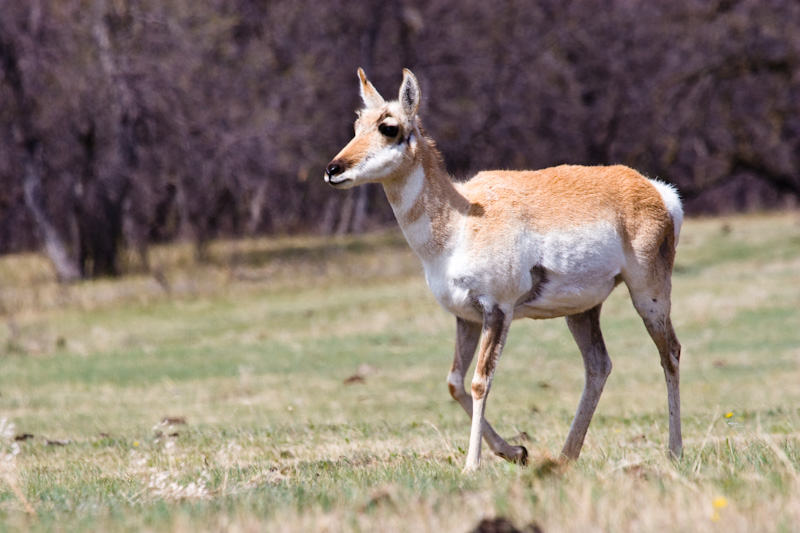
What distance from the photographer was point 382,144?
22.6 feet

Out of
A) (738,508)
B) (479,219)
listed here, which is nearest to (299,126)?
(479,219)

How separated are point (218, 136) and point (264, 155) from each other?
179 centimetres

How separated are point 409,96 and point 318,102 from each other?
97.6ft

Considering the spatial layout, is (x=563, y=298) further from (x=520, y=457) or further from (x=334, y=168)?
(x=334, y=168)

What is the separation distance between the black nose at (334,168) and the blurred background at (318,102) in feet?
67.1

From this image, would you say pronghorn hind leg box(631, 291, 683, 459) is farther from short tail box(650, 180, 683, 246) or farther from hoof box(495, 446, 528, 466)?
hoof box(495, 446, 528, 466)

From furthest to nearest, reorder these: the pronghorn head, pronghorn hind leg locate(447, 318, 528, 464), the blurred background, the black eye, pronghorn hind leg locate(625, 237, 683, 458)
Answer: the blurred background < pronghorn hind leg locate(625, 237, 683, 458) < pronghorn hind leg locate(447, 318, 528, 464) < the black eye < the pronghorn head

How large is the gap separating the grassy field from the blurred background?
2.16 metres

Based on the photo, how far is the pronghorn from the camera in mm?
6789

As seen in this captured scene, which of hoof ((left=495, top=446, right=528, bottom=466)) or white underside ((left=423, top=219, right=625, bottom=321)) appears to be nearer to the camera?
white underside ((left=423, top=219, right=625, bottom=321))

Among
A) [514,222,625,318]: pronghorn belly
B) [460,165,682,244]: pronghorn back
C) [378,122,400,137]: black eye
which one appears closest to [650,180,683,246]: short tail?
[460,165,682,244]: pronghorn back

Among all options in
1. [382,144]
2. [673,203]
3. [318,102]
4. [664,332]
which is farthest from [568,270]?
[318,102]

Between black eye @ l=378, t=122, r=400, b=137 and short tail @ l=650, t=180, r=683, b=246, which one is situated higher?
black eye @ l=378, t=122, r=400, b=137

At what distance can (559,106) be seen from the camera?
40500mm
